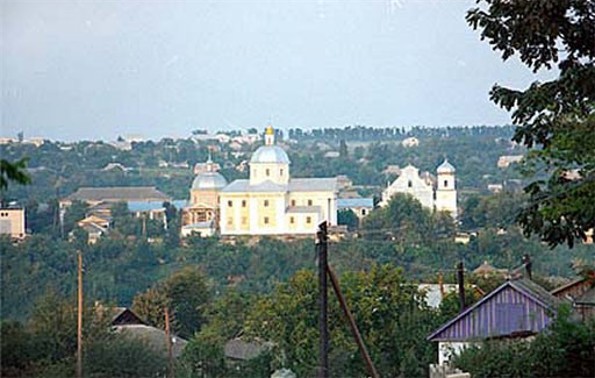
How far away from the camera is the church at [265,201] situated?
81.4ft

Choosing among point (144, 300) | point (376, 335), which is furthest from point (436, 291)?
point (144, 300)

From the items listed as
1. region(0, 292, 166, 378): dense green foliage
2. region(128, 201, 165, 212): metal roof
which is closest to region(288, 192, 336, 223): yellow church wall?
region(128, 201, 165, 212): metal roof

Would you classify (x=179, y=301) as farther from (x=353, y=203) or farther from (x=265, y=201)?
(x=265, y=201)

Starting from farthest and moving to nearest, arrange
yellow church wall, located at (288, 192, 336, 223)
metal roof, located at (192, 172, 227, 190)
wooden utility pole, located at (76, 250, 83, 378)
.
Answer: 1. yellow church wall, located at (288, 192, 336, 223)
2. metal roof, located at (192, 172, 227, 190)
3. wooden utility pole, located at (76, 250, 83, 378)

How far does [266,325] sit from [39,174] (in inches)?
134

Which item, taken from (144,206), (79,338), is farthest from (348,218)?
(79,338)

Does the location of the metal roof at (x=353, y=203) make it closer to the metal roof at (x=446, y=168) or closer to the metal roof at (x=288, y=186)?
the metal roof at (x=288, y=186)

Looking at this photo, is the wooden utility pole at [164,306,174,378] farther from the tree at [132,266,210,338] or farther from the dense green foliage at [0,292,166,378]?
the tree at [132,266,210,338]

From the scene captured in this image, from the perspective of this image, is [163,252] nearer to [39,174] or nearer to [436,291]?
[436,291]

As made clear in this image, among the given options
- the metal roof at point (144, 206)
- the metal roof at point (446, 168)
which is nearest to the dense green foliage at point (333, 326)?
the metal roof at point (144, 206)

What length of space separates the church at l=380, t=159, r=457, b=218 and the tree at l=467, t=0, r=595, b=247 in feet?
57.3

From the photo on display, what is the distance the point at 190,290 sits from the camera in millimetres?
16609

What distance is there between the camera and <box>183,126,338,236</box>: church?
2481cm

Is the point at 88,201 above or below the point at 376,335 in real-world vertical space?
above
